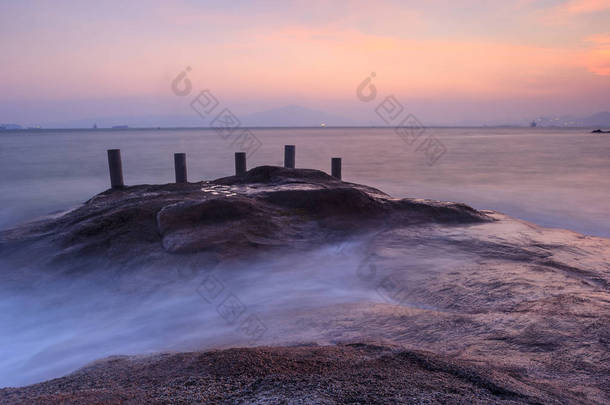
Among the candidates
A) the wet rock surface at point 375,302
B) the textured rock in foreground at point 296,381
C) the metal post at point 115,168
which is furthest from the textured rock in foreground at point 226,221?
the metal post at point 115,168

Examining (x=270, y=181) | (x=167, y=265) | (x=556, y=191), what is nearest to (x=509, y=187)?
(x=556, y=191)

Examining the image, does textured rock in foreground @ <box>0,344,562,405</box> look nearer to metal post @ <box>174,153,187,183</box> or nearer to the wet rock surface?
the wet rock surface

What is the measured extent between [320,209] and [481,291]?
131 inches

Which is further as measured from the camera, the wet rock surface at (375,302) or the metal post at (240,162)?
the metal post at (240,162)

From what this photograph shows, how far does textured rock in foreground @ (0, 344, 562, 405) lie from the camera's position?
6.02ft

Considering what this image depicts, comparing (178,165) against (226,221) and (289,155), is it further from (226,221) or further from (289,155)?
(226,221)

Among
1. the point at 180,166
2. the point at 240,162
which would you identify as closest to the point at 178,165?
the point at 180,166

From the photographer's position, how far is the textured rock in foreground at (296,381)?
1834 mm

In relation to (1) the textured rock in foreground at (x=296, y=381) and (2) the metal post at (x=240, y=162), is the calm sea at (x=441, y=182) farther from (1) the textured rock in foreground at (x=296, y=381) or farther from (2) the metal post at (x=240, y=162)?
(1) the textured rock in foreground at (x=296, y=381)

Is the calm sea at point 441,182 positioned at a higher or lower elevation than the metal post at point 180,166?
lower

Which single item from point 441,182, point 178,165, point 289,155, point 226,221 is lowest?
point 441,182

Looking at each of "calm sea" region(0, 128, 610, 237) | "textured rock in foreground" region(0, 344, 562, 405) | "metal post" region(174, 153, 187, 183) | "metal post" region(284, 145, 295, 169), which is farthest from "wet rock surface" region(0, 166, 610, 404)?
"calm sea" region(0, 128, 610, 237)

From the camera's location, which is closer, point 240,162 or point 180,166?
point 180,166

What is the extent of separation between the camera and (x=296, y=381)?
197 centimetres
